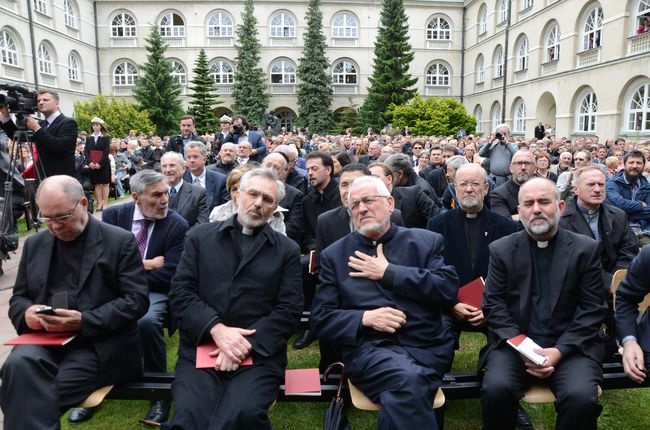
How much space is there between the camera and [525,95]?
101 feet

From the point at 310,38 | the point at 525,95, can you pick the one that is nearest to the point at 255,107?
the point at 310,38

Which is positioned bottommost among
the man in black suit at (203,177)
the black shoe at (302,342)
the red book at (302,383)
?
the black shoe at (302,342)

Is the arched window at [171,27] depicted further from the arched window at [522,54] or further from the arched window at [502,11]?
the arched window at [522,54]

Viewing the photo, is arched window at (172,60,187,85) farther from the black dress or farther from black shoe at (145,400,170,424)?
black shoe at (145,400,170,424)

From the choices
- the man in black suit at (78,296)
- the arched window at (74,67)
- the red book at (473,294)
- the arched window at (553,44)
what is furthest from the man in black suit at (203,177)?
the arched window at (74,67)

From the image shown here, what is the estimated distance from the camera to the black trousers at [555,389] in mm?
2844

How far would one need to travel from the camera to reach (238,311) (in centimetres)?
324

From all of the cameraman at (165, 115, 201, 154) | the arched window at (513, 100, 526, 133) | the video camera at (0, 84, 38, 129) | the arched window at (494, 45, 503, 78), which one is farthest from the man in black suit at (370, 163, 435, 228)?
the arched window at (494, 45, 503, 78)

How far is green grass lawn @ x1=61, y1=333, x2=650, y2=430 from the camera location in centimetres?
368

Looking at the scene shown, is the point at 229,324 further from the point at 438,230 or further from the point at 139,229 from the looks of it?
the point at 438,230

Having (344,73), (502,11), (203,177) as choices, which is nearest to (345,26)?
(344,73)

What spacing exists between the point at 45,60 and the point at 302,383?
35519 mm

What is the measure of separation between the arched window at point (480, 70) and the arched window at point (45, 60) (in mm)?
30589

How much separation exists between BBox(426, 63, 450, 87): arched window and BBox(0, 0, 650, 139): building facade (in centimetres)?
8
